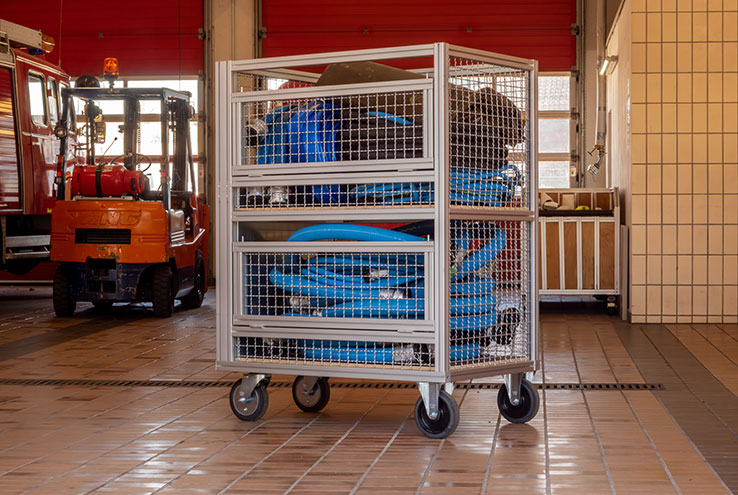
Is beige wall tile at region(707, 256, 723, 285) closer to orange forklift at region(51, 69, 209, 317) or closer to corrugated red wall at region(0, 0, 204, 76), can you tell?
orange forklift at region(51, 69, 209, 317)

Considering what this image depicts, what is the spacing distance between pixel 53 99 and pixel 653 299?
7214 millimetres

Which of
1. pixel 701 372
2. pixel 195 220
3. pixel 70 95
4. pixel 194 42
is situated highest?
pixel 194 42

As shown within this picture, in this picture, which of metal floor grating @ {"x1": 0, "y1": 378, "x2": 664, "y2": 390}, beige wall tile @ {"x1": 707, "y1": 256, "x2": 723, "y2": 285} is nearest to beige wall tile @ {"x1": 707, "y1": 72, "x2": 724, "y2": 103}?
beige wall tile @ {"x1": 707, "y1": 256, "x2": 723, "y2": 285}

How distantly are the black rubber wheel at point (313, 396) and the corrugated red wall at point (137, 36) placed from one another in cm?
1044

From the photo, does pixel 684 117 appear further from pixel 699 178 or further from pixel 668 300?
pixel 668 300

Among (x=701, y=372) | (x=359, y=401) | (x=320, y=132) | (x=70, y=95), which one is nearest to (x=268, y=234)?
(x=320, y=132)

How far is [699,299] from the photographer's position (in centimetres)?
895

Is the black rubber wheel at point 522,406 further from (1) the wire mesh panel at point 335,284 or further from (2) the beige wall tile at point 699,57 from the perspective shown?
(2) the beige wall tile at point 699,57

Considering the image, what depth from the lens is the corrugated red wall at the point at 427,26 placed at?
553 inches

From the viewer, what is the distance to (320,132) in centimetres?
459

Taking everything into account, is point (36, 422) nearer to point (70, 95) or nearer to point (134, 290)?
point (134, 290)

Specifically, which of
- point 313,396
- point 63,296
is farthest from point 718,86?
point 63,296

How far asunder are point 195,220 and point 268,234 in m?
6.26

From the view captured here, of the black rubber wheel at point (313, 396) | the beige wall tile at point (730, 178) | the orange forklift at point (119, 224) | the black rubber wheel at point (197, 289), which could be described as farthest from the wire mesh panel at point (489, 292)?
the black rubber wheel at point (197, 289)
